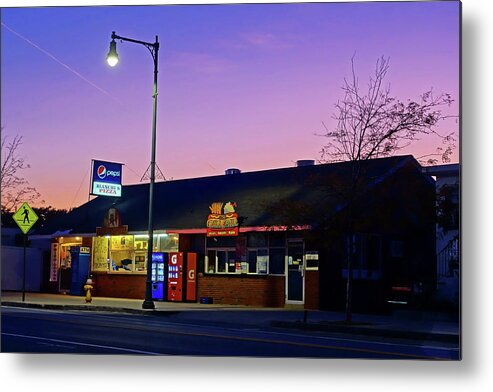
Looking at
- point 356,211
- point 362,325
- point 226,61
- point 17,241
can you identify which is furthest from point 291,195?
point 17,241

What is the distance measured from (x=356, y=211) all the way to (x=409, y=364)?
497cm

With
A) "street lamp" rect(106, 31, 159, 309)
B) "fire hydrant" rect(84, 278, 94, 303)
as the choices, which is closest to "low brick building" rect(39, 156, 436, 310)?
"fire hydrant" rect(84, 278, 94, 303)

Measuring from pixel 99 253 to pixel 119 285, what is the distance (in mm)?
916

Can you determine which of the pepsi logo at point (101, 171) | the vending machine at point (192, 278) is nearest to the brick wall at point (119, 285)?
the vending machine at point (192, 278)

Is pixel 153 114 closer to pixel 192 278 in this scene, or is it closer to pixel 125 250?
pixel 192 278

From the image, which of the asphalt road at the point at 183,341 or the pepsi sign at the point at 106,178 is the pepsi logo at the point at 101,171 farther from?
the asphalt road at the point at 183,341

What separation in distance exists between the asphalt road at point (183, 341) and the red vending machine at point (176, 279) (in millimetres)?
3618

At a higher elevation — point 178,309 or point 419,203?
point 419,203

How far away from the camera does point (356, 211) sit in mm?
15289

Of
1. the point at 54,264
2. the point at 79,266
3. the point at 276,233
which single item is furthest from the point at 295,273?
the point at 79,266

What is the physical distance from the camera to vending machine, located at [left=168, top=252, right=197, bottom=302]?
2094cm

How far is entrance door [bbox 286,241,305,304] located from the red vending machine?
8.95 ft

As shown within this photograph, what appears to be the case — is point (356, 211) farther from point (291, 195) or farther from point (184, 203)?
point (184, 203)

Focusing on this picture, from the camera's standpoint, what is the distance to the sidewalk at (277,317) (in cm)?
1288
